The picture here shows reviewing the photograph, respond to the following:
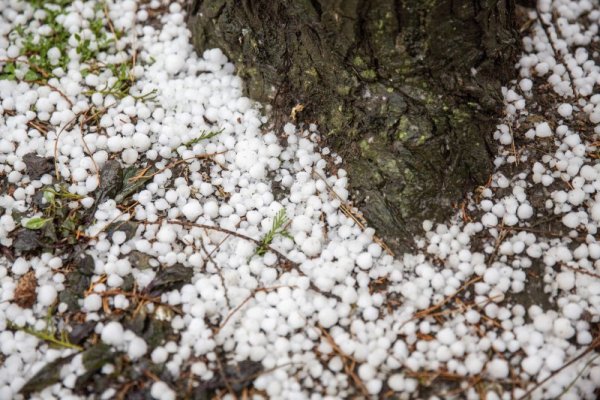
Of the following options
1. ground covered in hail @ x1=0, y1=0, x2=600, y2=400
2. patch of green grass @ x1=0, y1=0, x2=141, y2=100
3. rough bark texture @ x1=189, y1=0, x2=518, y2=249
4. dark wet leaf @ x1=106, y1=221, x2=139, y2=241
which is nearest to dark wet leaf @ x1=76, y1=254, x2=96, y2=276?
ground covered in hail @ x1=0, y1=0, x2=600, y2=400

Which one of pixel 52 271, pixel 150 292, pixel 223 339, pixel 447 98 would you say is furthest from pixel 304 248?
pixel 52 271

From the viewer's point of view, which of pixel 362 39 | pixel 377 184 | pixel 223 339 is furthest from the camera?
pixel 377 184

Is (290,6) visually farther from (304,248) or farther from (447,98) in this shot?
(304,248)

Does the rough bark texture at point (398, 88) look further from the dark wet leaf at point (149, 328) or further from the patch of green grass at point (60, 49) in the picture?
the dark wet leaf at point (149, 328)

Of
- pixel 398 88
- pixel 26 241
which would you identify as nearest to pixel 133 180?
pixel 26 241

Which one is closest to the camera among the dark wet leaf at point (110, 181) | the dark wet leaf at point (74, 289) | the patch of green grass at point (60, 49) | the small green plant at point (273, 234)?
the dark wet leaf at point (74, 289)

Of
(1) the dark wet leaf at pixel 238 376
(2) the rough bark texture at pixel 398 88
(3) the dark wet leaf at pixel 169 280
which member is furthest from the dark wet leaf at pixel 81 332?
(2) the rough bark texture at pixel 398 88
